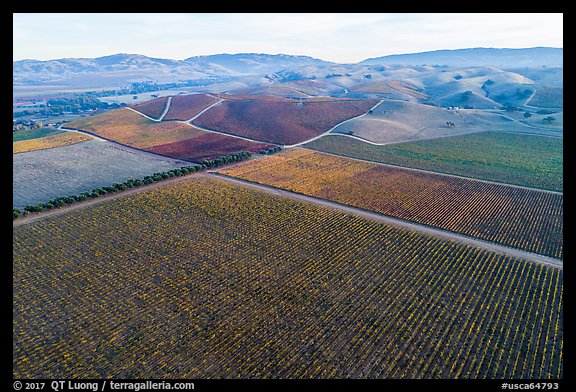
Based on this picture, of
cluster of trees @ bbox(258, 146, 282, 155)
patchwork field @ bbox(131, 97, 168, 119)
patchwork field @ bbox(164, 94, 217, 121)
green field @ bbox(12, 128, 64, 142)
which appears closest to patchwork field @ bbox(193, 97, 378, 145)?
A: patchwork field @ bbox(164, 94, 217, 121)

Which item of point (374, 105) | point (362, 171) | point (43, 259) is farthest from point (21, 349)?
point (374, 105)

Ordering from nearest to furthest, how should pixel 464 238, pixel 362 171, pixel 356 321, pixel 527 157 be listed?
pixel 356 321
pixel 464 238
pixel 362 171
pixel 527 157

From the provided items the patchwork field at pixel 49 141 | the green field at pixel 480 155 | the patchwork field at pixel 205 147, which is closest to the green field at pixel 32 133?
the patchwork field at pixel 49 141

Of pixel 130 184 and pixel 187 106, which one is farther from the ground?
pixel 187 106

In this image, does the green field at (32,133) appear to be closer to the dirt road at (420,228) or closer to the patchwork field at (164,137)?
the patchwork field at (164,137)

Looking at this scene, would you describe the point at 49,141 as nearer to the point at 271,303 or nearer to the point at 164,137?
the point at 164,137

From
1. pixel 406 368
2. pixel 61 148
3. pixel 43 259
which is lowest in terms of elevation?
pixel 406 368

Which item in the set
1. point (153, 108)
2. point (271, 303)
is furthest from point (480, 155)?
point (153, 108)

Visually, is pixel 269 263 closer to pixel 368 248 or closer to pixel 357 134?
pixel 368 248
